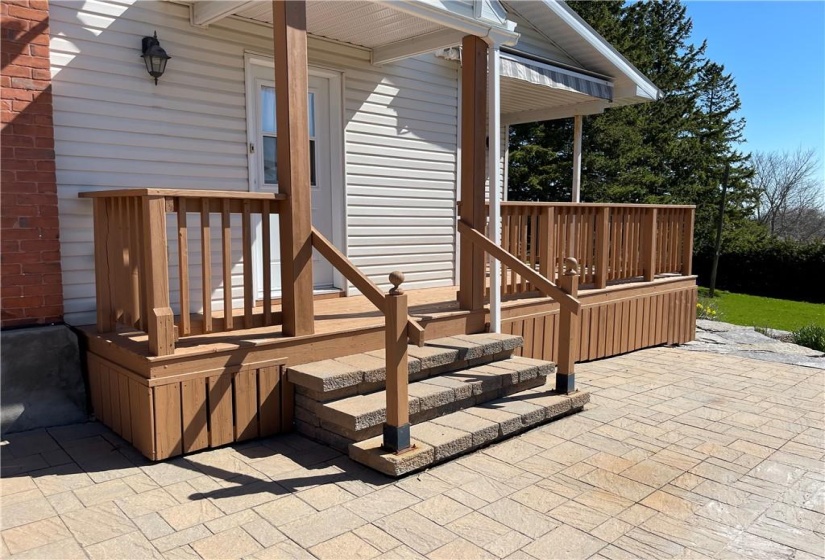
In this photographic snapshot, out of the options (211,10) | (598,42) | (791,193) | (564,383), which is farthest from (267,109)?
(791,193)

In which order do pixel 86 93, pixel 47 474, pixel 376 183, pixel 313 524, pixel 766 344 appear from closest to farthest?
pixel 313 524
pixel 47 474
pixel 86 93
pixel 376 183
pixel 766 344

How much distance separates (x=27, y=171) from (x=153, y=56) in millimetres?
1190

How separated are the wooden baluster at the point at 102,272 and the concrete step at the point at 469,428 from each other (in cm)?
192

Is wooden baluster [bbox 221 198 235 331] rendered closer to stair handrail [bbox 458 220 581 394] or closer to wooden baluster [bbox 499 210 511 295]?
stair handrail [bbox 458 220 581 394]

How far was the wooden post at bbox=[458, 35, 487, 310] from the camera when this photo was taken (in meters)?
5.05

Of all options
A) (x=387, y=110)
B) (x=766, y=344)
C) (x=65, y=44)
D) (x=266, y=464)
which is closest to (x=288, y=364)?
(x=266, y=464)

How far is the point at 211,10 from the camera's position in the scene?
175 inches

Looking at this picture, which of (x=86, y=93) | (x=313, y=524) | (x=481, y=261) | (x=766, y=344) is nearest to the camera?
(x=313, y=524)

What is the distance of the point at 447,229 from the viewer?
276 inches

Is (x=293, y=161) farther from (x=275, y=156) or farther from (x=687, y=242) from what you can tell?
(x=687, y=242)

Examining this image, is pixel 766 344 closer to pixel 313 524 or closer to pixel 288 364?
pixel 288 364

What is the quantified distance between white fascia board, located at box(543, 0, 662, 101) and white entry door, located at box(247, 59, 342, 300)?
3267 millimetres

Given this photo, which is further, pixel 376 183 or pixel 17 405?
pixel 376 183

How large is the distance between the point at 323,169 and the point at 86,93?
2.15 meters
